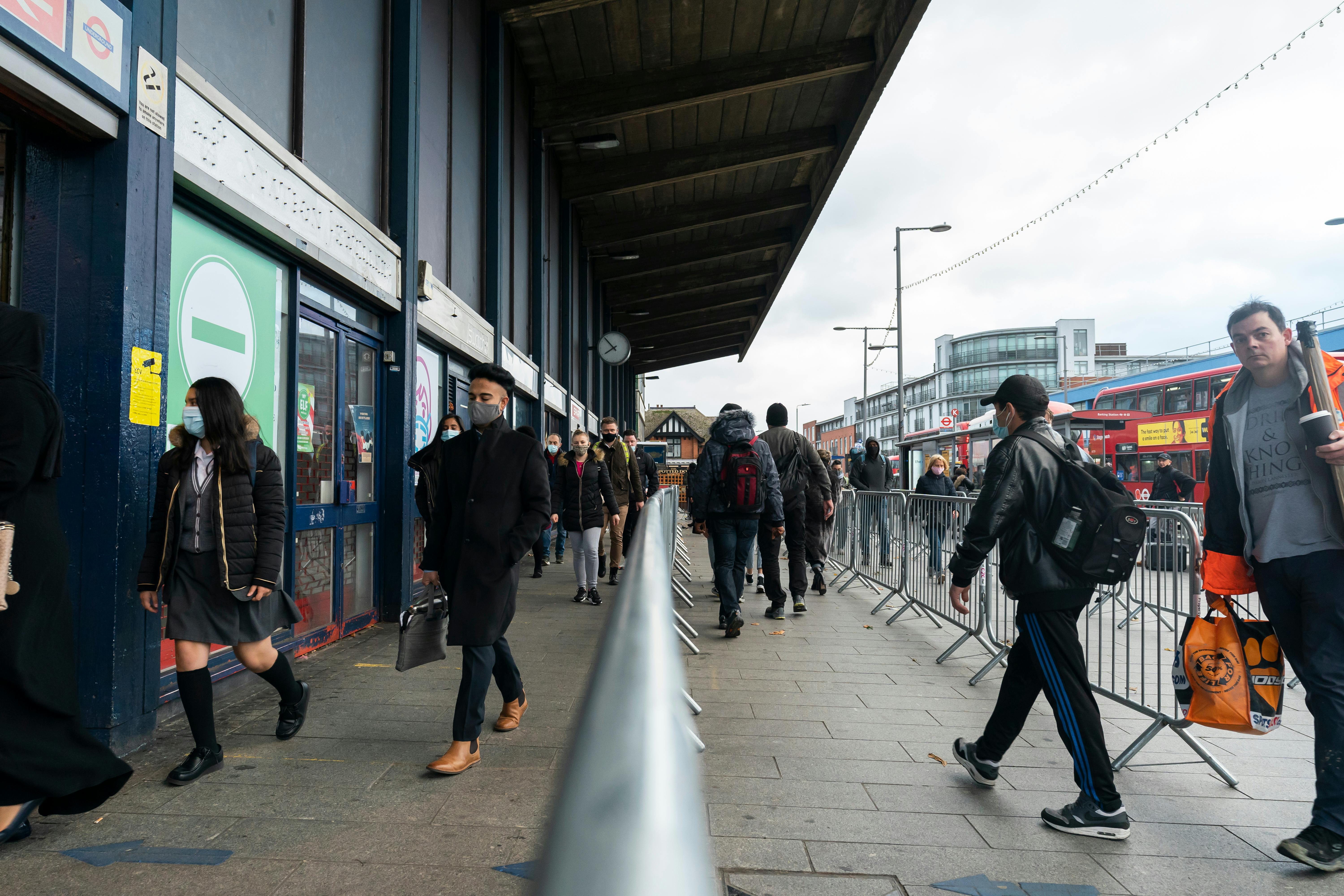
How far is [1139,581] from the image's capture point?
16.4 feet

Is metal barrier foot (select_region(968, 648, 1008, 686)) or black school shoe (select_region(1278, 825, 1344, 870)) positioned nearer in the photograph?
black school shoe (select_region(1278, 825, 1344, 870))

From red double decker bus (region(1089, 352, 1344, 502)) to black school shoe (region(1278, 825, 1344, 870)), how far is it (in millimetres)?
14156

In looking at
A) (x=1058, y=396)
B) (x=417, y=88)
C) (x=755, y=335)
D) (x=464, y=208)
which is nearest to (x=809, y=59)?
(x=464, y=208)

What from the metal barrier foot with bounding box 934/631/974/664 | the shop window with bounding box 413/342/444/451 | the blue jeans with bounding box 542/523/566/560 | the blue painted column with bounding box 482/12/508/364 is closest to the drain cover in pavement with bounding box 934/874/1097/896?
the metal barrier foot with bounding box 934/631/974/664

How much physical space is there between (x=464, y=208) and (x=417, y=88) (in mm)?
2424

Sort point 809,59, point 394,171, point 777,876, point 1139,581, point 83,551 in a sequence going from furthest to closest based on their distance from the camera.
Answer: point 809,59 → point 394,171 → point 1139,581 → point 83,551 → point 777,876

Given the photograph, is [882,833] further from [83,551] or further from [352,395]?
[352,395]

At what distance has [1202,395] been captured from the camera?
16984mm

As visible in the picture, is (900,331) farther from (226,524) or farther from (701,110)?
(226,524)

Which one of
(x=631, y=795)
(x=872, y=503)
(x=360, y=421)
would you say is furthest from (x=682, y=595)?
(x=631, y=795)

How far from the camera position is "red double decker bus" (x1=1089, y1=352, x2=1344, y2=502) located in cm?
1670

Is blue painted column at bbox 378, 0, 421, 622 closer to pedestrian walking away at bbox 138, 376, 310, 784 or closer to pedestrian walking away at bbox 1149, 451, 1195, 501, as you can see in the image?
pedestrian walking away at bbox 138, 376, 310, 784

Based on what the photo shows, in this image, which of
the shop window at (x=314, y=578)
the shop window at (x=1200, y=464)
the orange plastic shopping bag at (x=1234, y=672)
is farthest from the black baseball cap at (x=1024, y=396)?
the shop window at (x=1200, y=464)

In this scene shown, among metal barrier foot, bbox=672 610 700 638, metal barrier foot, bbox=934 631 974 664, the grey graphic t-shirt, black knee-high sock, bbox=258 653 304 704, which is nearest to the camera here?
the grey graphic t-shirt
